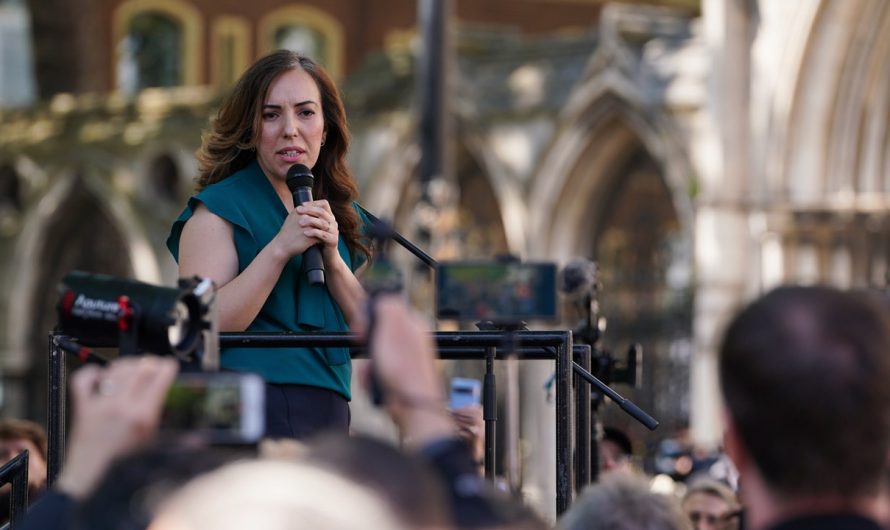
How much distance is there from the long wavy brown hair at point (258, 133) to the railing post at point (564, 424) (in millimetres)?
845

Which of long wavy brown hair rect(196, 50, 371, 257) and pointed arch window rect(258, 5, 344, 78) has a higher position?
pointed arch window rect(258, 5, 344, 78)

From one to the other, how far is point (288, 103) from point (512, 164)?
14.7 metres

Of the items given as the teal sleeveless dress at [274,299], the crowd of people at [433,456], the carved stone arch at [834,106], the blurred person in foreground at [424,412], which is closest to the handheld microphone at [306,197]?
the teal sleeveless dress at [274,299]

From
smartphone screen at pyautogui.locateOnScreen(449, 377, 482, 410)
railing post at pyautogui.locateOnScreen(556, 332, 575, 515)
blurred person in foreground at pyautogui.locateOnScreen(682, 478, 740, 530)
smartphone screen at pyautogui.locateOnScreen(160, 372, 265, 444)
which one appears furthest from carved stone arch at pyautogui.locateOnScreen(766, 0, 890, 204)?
smartphone screen at pyautogui.locateOnScreen(160, 372, 265, 444)

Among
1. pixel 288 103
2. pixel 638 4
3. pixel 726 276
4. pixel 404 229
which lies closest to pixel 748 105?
pixel 726 276

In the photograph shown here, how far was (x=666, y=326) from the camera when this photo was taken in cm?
1888

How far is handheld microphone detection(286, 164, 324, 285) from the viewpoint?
176 inches

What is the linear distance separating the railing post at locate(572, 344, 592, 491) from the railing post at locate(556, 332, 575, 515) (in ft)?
1.45

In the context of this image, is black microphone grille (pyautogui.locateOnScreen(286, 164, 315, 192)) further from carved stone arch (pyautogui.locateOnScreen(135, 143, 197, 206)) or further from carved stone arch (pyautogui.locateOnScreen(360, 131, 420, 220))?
carved stone arch (pyautogui.locateOnScreen(135, 143, 197, 206))

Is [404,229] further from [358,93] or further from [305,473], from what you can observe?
[305,473]

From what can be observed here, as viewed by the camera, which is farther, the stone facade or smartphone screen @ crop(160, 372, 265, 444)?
the stone facade

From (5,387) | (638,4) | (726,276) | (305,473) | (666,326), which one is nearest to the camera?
(305,473)

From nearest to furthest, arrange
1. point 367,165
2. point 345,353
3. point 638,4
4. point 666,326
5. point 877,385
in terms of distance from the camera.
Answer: point 877,385, point 345,353, point 666,326, point 367,165, point 638,4

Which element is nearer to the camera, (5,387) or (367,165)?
(367,165)
